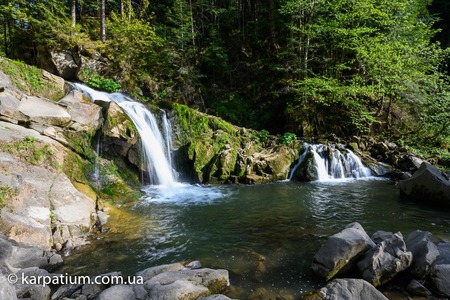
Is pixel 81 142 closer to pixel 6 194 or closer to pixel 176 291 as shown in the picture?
pixel 6 194

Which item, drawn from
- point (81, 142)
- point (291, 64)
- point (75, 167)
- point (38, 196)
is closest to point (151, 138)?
point (81, 142)

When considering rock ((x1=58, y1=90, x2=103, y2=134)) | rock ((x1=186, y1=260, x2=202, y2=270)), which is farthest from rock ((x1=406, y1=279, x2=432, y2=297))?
rock ((x1=58, y1=90, x2=103, y2=134))

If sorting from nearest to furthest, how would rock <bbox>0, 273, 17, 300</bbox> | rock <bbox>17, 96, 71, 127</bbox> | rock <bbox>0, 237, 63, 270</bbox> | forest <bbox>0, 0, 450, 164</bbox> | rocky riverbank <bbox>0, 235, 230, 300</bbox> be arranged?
rock <bbox>0, 273, 17, 300</bbox> < rocky riverbank <bbox>0, 235, 230, 300</bbox> < rock <bbox>0, 237, 63, 270</bbox> < rock <bbox>17, 96, 71, 127</bbox> < forest <bbox>0, 0, 450, 164</bbox>

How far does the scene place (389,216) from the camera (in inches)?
308

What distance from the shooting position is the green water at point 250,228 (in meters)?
5.02

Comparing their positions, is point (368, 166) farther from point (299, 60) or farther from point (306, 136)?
point (299, 60)

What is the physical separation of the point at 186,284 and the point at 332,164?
11485 mm

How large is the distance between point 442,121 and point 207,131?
527 inches

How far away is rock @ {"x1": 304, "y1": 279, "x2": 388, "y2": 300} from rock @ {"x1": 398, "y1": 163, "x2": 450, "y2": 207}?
22.6 ft

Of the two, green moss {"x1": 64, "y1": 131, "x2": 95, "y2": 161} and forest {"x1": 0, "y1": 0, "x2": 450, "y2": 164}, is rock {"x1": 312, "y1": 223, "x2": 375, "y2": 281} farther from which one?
forest {"x1": 0, "y1": 0, "x2": 450, "y2": 164}

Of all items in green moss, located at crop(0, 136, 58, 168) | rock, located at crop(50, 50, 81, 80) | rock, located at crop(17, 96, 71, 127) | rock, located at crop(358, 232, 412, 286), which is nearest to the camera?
rock, located at crop(358, 232, 412, 286)

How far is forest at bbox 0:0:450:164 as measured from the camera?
15.0 metres

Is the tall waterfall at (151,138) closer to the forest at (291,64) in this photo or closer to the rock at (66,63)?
the forest at (291,64)

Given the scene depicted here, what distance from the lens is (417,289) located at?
4156 millimetres
